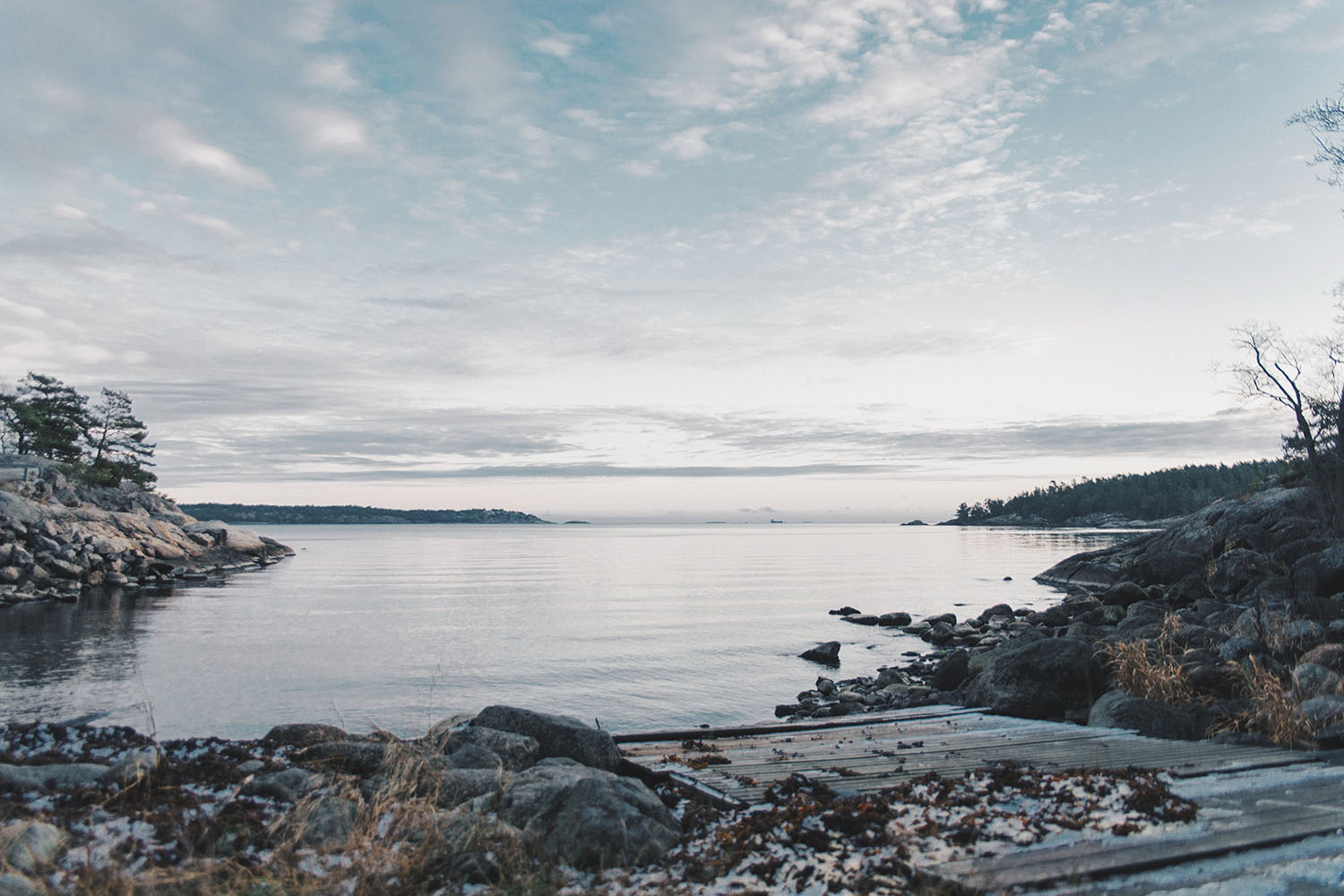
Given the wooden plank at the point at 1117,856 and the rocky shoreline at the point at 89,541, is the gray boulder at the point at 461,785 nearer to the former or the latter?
the wooden plank at the point at 1117,856

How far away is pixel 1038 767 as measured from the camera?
27.1 ft

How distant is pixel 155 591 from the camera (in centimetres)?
4359

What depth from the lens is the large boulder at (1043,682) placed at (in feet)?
41.6

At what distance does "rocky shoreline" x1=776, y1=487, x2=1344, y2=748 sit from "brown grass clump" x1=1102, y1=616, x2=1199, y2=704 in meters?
0.02

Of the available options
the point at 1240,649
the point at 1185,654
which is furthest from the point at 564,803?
the point at 1240,649

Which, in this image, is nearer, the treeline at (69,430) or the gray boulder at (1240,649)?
the gray boulder at (1240,649)

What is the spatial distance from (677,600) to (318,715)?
26987 millimetres

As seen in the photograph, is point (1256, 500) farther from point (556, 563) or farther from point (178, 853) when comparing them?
point (556, 563)

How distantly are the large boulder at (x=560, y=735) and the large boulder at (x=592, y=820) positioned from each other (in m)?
2.21

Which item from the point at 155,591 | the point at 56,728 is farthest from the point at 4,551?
the point at 56,728

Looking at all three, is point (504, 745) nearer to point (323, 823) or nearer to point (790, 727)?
point (323, 823)

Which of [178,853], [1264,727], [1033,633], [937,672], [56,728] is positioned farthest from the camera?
[1033,633]

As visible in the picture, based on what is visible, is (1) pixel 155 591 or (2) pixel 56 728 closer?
(2) pixel 56 728

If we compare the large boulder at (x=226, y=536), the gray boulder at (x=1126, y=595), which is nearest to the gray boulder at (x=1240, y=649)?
the gray boulder at (x=1126, y=595)
